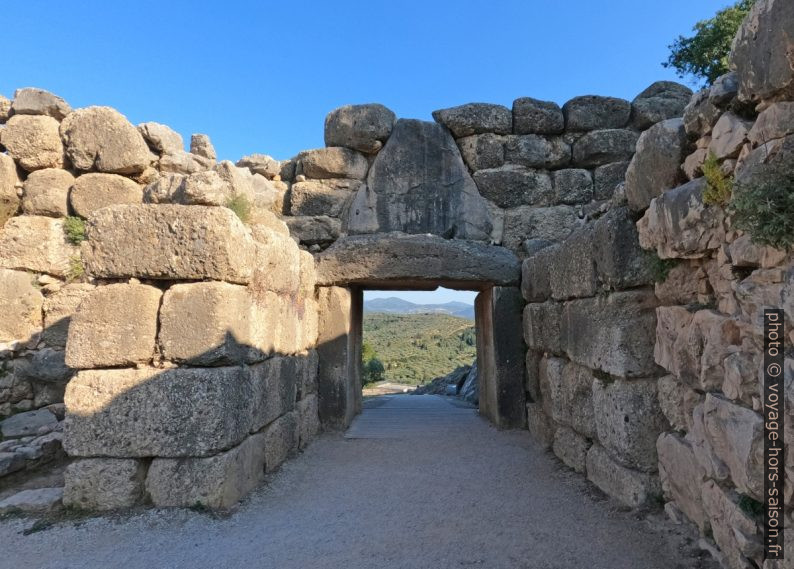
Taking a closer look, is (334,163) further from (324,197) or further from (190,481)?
(190,481)

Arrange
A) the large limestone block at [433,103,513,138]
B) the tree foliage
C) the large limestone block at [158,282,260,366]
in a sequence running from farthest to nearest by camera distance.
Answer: the tree foliage
the large limestone block at [433,103,513,138]
the large limestone block at [158,282,260,366]

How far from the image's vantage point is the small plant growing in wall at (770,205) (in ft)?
5.98

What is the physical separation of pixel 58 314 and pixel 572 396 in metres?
5.26

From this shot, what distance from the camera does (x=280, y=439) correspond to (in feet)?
14.0

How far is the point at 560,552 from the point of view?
2.73 meters

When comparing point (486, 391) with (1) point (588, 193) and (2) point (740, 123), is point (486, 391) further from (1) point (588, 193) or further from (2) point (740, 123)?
(2) point (740, 123)

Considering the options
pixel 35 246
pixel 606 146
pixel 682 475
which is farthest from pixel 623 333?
pixel 35 246

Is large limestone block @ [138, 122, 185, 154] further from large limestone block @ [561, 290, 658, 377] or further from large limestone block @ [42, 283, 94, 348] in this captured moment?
large limestone block @ [561, 290, 658, 377]

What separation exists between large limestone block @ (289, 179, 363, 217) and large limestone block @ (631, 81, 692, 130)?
3627 mm

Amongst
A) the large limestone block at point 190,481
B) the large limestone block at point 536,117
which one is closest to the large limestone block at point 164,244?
the large limestone block at point 190,481

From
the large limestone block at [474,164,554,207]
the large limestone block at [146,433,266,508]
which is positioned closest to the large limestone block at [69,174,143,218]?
the large limestone block at [146,433,266,508]

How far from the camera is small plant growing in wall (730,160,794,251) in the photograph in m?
1.82

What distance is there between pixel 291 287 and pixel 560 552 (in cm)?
300

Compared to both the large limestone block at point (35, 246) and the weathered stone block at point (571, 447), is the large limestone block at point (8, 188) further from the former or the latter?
the weathered stone block at point (571, 447)
